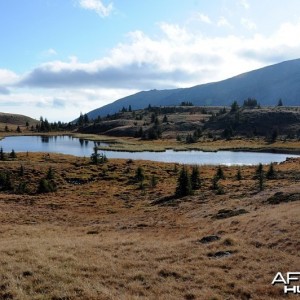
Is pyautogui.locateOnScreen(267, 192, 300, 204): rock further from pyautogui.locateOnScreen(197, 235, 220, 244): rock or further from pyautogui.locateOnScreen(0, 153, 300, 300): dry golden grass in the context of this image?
pyautogui.locateOnScreen(197, 235, 220, 244): rock

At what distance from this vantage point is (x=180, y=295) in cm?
1514

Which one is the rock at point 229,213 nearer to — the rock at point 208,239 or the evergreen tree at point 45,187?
the rock at point 208,239

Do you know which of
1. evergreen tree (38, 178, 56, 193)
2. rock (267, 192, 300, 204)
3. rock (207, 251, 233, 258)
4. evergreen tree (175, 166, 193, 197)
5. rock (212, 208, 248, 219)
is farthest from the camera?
evergreen tree (38, 178, 56, 193)

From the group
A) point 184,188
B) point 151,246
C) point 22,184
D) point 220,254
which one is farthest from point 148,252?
point 22,184

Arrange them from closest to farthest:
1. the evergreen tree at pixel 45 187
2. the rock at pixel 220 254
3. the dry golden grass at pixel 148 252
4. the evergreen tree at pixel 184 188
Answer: the dry golden grass at pixel 148 252 < the rock at pixel 220 254 < the evergreen tree at pixel 184 188 < the evergreen tree at pixel 45 187

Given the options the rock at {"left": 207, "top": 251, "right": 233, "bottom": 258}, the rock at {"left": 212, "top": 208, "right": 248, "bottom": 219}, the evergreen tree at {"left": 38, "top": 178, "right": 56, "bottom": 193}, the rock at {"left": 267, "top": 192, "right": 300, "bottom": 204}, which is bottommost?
the evergreen tree at {"left": 38, "top": 178, "right": 56, "bottom": 193}

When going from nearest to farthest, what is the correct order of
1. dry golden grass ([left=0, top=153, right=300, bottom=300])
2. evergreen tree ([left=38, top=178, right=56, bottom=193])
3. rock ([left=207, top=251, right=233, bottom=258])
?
dry golden grass ([left=0, top=153, right=300, bottom=300]) → rock ([left=207, top=251, right=233, bottom=258]) → evergreen tree ([left=38, top=178, right=56, bottom=193])

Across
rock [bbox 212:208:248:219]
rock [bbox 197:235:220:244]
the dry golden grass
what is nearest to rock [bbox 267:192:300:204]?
the dry golden grass

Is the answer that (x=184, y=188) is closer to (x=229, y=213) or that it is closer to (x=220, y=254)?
(x=229, y=213)

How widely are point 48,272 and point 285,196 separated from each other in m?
26.5

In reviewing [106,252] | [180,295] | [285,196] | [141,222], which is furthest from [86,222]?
[180,295]

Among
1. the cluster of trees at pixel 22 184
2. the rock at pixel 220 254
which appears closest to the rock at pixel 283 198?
the rock at pixel 220 254

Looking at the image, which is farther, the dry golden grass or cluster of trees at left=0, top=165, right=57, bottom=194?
cluster of trees at left=0, top=165, right=57, bottom=194

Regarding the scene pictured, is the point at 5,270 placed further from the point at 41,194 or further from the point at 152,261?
the point at 41,194
